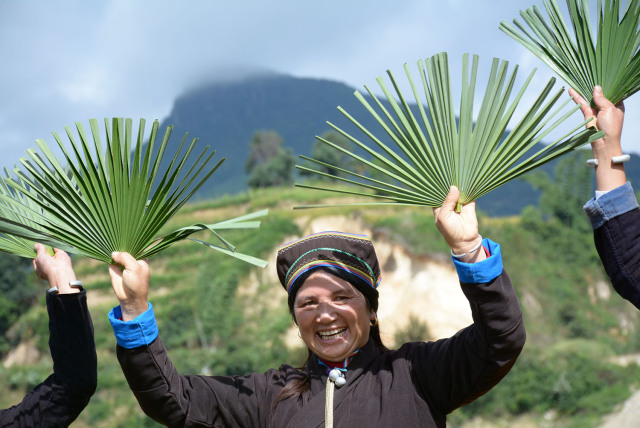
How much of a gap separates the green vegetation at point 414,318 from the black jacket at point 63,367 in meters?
15.0

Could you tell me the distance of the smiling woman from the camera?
5.59 feet

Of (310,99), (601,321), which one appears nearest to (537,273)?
(601,321)

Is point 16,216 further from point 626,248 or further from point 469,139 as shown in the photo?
point 626,248

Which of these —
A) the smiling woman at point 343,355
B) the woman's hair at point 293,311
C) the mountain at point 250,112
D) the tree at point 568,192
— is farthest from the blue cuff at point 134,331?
the mountain at point 250,112

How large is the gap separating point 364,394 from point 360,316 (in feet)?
0.73

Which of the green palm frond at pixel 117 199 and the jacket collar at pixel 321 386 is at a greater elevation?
the green palm frond at pixel 117 199

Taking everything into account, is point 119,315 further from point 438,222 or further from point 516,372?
point 516,372

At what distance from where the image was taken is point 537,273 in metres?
21.6

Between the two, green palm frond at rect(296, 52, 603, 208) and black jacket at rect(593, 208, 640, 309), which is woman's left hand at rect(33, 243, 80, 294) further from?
black jacket at rect(593, 208, 640, 309)

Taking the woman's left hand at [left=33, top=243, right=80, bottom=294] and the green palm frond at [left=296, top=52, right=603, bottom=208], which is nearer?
the green palm frond at [left=296, top=52, right=603, bottom=208]

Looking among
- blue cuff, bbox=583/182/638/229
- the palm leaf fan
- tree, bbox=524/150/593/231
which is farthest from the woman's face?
tree, bbox=524/150/593/231

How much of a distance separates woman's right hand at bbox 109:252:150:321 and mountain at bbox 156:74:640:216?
65227 mm

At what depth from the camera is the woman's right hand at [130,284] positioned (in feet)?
6.05

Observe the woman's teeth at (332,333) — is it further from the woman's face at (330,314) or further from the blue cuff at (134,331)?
the blue cuff at (134,331)
